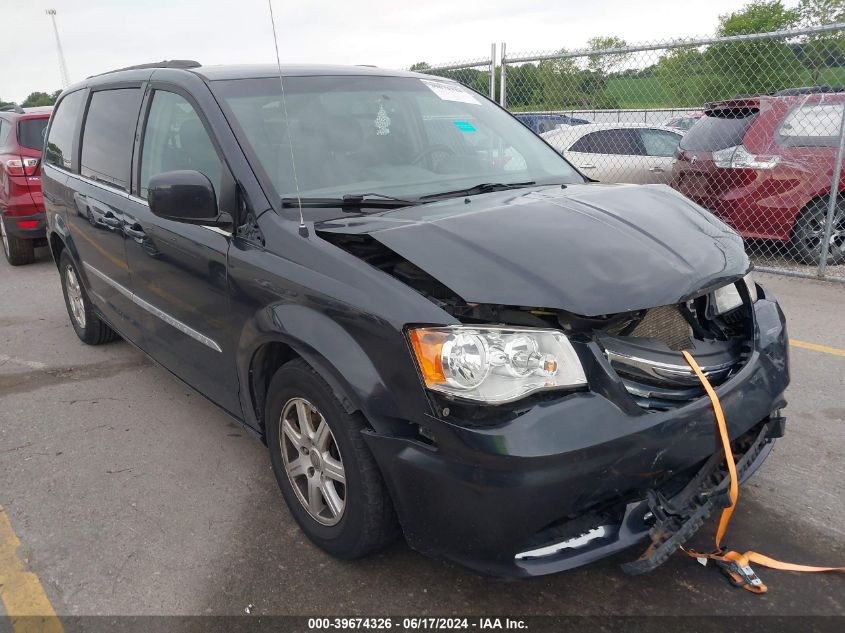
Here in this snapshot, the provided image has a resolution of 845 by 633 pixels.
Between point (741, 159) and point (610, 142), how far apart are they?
2.34 meters

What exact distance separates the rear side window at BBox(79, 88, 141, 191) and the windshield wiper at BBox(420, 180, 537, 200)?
5.94ft

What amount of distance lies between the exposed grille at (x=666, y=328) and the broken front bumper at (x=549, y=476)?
0.67 feet

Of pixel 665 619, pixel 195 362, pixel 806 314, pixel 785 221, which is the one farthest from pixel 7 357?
pixel 785 221

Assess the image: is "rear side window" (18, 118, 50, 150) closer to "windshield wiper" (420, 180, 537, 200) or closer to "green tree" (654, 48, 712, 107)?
"windshield wiper" (420, 180, 537, 200)

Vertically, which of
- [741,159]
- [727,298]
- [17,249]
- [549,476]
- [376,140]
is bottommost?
[17,249]

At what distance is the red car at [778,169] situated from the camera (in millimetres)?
6740

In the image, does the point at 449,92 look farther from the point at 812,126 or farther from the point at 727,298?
the point at 812,126

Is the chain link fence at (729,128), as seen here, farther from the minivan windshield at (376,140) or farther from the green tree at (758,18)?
the green tree at (758,18)

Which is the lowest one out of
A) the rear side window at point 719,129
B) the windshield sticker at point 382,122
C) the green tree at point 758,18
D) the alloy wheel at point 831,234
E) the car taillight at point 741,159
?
the alloy wheel at point 831,234

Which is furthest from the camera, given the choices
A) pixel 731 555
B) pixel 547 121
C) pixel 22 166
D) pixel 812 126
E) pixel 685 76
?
pixel 547 121

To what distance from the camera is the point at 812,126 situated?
6.76 m

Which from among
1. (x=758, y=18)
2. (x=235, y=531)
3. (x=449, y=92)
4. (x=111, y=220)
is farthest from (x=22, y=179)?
(x=758, y=18)

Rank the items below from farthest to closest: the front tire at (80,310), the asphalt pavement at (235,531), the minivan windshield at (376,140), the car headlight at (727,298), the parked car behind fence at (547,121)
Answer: the parked car behind fence at (547,121) → the front tire at (80,310) → the minivan windshield at (376,140) → the car headlight at (727,298) → the asphalt pavement at (235,531)

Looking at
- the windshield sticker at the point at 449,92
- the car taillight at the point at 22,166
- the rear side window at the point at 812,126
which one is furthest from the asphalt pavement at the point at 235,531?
the car taillight at the point at 22,166
